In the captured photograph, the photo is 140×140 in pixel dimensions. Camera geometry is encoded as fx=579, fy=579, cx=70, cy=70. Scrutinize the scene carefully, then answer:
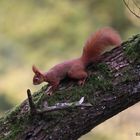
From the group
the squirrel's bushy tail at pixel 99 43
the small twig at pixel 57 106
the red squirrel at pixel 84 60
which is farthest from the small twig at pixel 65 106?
the squirrel's bushy tail at pixel 99 43

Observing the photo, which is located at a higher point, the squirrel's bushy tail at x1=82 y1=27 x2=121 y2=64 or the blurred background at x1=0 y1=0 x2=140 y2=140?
the blurred background at x1=0 y1=0 x2=140 y2=140

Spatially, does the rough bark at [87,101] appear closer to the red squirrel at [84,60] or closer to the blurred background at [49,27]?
the red squirrel at [84,60]

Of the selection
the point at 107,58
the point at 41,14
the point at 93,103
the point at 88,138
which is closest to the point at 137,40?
the point at 107,58

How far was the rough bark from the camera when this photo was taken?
1.90m

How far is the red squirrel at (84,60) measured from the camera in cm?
207

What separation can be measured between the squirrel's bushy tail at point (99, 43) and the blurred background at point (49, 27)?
426 centimetres

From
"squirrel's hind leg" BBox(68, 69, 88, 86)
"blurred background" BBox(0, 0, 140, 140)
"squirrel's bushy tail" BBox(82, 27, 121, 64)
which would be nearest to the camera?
"squirrel's hind leg" BBox(68, 69, 88, 86)

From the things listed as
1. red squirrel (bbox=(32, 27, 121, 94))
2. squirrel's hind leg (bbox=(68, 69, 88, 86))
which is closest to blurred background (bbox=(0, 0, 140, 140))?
red squirrel (bbox=(32, 27, 121, 94))

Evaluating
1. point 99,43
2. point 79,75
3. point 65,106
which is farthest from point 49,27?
point 65,106

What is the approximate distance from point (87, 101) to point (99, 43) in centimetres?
33

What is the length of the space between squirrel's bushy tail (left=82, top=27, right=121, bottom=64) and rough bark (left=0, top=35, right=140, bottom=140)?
0.11m

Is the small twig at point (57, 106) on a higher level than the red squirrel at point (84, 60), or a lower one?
lower

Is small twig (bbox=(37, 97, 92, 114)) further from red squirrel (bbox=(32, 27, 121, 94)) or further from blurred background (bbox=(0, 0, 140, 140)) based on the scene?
blurred background (bbox=(0, 0, 140, 140))

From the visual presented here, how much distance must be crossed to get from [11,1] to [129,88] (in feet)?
20.7
